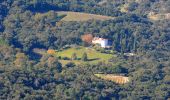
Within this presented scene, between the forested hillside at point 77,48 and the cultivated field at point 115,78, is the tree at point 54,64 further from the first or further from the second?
the cultivated field at point 115,78

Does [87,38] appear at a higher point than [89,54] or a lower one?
higher

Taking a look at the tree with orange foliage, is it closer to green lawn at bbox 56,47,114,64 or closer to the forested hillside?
the forested hillside

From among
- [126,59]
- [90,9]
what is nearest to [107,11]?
[90,9]

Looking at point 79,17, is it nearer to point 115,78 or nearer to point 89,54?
point 89,54

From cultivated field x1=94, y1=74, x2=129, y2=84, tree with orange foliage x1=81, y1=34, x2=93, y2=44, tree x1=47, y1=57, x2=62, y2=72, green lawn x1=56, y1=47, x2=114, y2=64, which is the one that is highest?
tree with orange foliage x1=81, y1=34, x2=93, y2=44

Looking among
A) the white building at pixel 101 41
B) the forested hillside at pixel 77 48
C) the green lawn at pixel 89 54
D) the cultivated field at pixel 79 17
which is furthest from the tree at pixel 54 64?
the cultivated field at pixel 79 17

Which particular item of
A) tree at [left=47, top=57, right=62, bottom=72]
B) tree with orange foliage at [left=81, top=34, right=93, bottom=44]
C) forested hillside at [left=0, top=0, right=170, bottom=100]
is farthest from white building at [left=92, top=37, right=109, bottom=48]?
tree at [left=47, top=57, right=62, bottom=72]

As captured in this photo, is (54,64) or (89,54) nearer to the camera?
(54,64)

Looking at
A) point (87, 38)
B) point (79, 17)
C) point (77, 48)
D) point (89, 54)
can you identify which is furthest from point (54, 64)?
point (79, 17)
